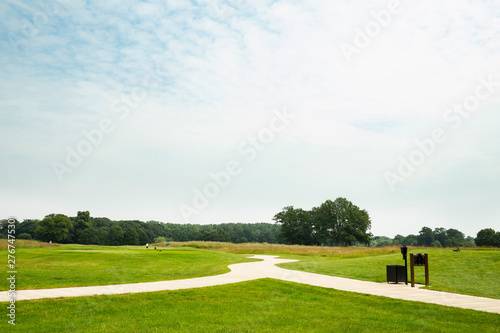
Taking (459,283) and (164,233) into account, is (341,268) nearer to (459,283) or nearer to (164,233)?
(459,283)

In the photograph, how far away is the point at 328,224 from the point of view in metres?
86.5

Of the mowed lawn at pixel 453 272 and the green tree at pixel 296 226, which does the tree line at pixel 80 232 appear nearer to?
the green tree at pixel 296 226

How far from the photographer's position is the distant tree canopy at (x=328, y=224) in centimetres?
8362

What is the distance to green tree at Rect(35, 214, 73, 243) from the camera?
83.4 m

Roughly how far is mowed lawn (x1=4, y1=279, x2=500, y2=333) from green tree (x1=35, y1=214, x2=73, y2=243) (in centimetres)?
8514

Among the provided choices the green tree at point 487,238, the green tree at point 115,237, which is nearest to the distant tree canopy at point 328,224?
the green tree at point 487,238

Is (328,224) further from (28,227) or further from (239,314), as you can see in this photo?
(28,227)

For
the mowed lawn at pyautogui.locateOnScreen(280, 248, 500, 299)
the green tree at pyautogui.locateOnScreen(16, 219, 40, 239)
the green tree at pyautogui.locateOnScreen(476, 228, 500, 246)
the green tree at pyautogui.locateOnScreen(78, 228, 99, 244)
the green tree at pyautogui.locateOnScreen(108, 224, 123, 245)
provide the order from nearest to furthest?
the mowed lawn at pyautogui.locateOnScreen(280, 248, 500, 299), the green tree at pyautogui.locateOnScreen(476, 228, 500, 246), the green tree at pyautogui.locateOnScreen(78, 228, 99, 244), the green tree at pyautogui.locateOnScreen(108, 224, 123, 245), the green tree at pyautogui.locateOnScreen(16, 219, 40, 239)

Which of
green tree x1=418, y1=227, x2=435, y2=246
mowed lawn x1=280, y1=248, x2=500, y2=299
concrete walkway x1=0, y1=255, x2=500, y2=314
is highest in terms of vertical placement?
concrete walkway x1=0, y1=255, x2=500, y2=314

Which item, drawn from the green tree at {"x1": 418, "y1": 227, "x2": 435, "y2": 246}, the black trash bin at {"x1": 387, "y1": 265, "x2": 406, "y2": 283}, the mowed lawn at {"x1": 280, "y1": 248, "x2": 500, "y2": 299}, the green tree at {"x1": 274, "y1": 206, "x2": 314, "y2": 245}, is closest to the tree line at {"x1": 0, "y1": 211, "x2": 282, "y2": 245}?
the green tree at {"x1": 274, "y1": 206, "x2": 314, "y2": 245}

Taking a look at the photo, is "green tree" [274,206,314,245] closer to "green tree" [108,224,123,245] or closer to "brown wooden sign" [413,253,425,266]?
"green tree" [108,224,123,245]

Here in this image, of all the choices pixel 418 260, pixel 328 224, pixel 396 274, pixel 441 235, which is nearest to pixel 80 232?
pixel 328 224

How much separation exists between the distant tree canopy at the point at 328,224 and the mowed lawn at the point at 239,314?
74430 mm

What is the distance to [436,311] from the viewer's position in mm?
9852
